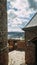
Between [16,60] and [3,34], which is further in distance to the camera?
[16,60]

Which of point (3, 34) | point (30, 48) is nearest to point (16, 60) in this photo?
point (30, 48)

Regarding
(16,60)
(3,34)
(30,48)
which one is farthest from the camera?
(16,60)

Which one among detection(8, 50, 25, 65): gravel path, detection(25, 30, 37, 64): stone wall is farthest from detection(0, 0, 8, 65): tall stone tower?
detection(8, 50, 25, 65): gravel path

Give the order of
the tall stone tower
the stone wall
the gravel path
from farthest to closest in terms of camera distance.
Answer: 1. the gravel path
2. the stone wall
3. the tall stone tower

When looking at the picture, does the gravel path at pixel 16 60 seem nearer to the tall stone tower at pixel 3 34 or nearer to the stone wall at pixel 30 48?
the stone wall at pixel 30 48

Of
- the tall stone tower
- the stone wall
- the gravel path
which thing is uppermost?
the tall stone tower

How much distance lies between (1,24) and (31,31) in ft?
20.6

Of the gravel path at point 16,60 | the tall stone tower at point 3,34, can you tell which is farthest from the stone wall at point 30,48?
the tall stone tower at point 3,34

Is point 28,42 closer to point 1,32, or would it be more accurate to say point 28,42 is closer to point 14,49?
point 1,32

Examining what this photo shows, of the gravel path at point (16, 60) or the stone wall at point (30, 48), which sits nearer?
the stone wall at point (30, 48)

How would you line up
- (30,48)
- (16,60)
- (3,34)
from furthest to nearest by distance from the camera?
(16,60), (30,48), (3,34)

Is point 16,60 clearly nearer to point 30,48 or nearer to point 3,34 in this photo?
point 30,48

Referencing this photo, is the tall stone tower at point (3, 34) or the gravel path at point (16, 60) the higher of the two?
the tall stone tower at point (3, 34)

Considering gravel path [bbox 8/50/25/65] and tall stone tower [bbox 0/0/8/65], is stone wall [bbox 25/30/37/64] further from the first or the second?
tall stone tower [bbox 0/0/8/65]
